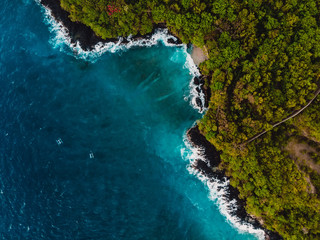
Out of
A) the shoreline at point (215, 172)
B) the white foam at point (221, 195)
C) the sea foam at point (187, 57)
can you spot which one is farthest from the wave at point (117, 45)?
the white foam at point (221, 195)

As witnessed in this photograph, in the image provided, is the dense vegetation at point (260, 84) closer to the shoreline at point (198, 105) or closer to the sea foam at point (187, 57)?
the shoreline at point (198, 105)

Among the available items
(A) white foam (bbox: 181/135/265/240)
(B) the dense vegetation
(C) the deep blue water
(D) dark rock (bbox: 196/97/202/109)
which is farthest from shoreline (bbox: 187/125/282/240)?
(D) dark rock (bbox: 196/97/202/109)

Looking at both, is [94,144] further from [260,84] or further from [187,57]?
[260,84]

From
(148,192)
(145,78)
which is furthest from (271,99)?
(148,192)

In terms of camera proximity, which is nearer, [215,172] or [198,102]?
[215,172]

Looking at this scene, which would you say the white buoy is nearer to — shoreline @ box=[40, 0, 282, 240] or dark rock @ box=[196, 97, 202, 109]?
shoreline @ box=[40, 0, 282, 240]

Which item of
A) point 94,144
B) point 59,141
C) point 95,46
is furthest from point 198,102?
point 59,141
